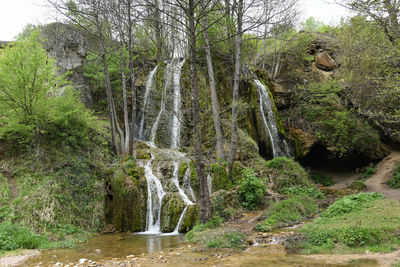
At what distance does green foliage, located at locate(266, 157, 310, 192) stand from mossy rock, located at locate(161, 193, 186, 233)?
4757 millimetres

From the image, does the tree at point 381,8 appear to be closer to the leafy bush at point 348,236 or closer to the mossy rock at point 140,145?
the leafy bush at point 348,236

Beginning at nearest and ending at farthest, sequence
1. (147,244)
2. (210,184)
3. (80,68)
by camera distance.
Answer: (147,244), (210,184), (80,68)

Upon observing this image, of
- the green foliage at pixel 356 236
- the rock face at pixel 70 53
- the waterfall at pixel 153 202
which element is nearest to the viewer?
the green foliage at pixel 356 236

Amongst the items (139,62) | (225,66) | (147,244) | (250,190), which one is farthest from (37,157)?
(225,66)

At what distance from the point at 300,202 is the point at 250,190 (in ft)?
5.46

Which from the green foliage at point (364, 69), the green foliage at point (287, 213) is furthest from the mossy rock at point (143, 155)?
the green foliage at point (364, 69)

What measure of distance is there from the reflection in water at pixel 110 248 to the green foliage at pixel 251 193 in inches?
124

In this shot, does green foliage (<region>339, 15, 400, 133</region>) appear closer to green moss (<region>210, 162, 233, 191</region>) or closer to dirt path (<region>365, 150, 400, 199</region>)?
dirt path (<region>365, 150, 400, 199</region>)

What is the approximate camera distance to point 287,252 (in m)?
4.91

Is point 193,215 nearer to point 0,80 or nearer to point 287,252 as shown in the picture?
point 287,252

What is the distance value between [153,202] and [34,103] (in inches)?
230

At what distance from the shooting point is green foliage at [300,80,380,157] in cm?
1753

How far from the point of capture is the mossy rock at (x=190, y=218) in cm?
814

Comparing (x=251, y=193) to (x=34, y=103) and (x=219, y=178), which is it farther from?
(x=34, y=103)
